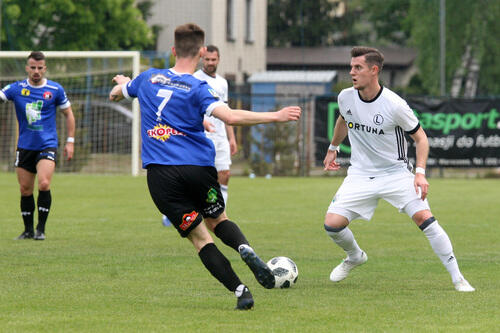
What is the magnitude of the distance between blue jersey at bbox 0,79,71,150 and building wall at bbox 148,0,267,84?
2244cm

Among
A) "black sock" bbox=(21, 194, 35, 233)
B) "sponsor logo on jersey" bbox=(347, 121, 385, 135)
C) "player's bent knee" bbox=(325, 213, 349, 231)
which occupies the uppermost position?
"sponsor logo on jersey" bbox=(347, 121, 385, 135)

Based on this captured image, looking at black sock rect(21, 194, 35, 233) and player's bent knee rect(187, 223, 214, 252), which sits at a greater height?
player's bent knee rect(187, 223, 214, 252)

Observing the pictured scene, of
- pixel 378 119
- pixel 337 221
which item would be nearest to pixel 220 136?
pixel 337 221

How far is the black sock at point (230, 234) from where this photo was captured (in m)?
6.53

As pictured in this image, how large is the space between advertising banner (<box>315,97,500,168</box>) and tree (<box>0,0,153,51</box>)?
10910 millimetres

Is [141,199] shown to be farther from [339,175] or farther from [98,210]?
[339,175]

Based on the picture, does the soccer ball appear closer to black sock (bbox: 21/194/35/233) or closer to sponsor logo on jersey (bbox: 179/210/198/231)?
sponsor logo on jersey (bbox: 179/210/198/231)

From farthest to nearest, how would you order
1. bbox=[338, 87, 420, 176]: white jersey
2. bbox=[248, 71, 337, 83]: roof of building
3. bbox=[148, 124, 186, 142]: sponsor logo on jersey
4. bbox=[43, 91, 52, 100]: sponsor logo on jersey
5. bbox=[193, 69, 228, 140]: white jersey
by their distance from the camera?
bbox=[248, 71, 337, 83]: roof of building → bbox=[193, 69, 228, 140]: white jersey → bbox=[43, 91, 52, 100]: sponsor logo on jersey → bbox=[338, 87, 420, 176]: white jersey → bbox=[148, 124, 186, 142]: sponsor logo on jersey

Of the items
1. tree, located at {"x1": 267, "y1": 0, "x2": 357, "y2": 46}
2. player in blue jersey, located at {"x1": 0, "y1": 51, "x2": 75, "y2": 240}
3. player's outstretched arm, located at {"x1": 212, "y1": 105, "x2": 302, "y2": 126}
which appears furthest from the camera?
tree, located at {"x1": 267, "y1": 0, "x2": 357, "y2": 46}

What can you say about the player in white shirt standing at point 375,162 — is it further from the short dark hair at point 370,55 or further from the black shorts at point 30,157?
the black shorts at point 30,157

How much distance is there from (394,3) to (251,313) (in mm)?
49765

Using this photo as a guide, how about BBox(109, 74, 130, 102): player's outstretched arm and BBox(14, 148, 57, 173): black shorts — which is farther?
BBox(14, 148, 57, 173): black shorts

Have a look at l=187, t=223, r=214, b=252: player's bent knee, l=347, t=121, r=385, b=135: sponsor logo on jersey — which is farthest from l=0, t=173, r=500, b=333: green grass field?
l=347, t=121, r=385, b=135: sponsor logo on jersey

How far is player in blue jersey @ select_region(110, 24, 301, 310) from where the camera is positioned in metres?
6.30
